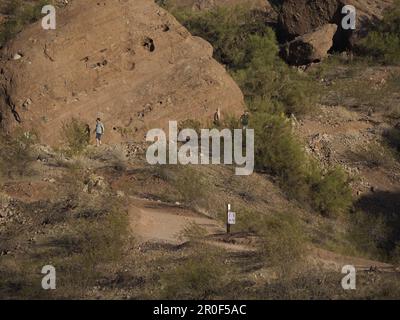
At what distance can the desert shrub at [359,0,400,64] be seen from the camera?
26750 millimetres

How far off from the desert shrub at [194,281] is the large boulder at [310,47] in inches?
637

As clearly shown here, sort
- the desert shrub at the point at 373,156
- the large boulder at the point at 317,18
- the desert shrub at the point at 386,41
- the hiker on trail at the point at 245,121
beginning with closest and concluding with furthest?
the hiker on trail at the point at 245,121
the desert shrub at the point at 373,156
the desert shrub at the point at 386,41
the large boulder at the point at 317,18

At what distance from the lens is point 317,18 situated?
2773cm

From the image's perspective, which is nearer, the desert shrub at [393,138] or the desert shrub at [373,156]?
the desert shrub at [373,156]

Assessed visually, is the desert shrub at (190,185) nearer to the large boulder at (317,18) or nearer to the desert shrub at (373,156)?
the desert shrub at (373,156)

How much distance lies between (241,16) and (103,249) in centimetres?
2014

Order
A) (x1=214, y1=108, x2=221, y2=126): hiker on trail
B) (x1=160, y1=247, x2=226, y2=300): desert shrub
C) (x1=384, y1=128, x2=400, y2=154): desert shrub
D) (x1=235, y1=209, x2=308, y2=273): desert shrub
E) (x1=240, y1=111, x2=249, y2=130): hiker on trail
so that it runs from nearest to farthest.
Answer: (x1=160, y1=247, x2=226, y2=300): desert shrub → (x1=235, y1=209, x2=308, y2=273): desert shrub → (x1=240, y1=111, x2=249, y2=130): hiker on trail → (x1=214, y1=108, x2=221, y2=126): hiker on trail → (x1=384, y1=128, x2=400, y2=154): desert shrub

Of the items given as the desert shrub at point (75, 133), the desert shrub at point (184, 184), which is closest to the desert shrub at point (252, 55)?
the desert shrub at point (75, 133)

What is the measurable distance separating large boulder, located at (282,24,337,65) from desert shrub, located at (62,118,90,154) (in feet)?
33.8

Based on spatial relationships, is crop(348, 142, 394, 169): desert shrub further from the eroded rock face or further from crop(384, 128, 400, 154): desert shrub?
the eroded rock face

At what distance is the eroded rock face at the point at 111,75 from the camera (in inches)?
722

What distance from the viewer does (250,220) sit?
13.9m

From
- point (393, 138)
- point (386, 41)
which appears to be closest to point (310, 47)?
point (386, 41)

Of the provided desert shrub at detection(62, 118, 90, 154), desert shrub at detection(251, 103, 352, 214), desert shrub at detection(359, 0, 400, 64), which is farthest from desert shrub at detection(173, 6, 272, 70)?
desert shrub at detection(62, 118, 90, 154)
